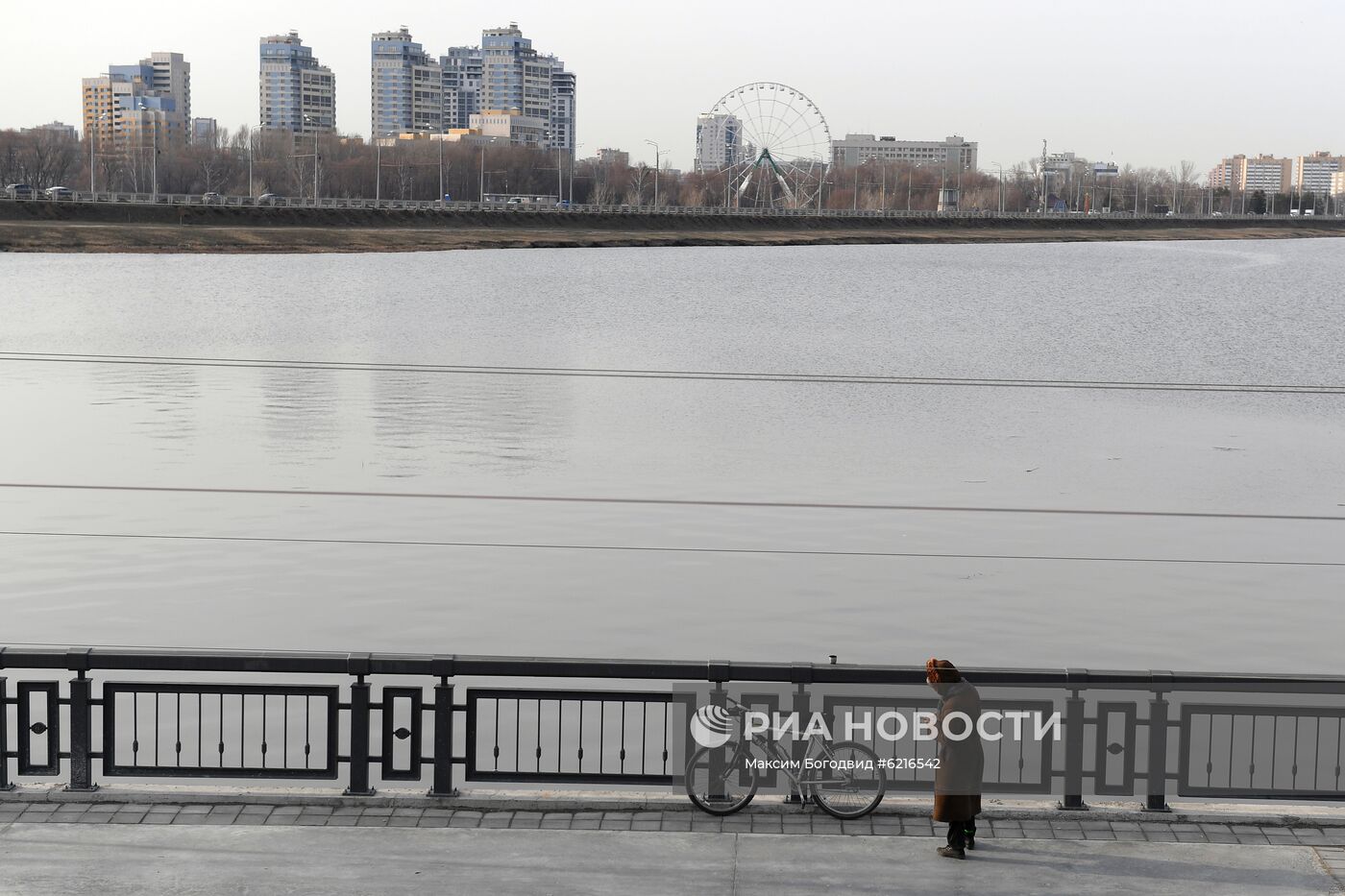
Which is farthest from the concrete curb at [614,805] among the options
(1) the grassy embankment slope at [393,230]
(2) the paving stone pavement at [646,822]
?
(1) the grassy embankment slope at [393,230]

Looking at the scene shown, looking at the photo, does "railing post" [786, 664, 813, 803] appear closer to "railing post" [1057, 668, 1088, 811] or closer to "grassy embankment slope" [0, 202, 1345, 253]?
"railing post" [1057, 668, 1088, 811]

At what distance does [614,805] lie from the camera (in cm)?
994

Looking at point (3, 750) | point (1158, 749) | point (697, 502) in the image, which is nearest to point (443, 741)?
point (3, 750)

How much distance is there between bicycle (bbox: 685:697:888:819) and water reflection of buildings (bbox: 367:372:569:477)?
2018 centimetres

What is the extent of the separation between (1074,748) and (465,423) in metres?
28.7

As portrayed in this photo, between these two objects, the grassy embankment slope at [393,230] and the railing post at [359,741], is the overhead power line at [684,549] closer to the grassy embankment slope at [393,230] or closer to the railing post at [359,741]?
the railing post at [359,741]

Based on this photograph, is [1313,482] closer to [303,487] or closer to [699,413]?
[699,413]

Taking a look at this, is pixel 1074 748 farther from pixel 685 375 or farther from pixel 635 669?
pixel 685 375

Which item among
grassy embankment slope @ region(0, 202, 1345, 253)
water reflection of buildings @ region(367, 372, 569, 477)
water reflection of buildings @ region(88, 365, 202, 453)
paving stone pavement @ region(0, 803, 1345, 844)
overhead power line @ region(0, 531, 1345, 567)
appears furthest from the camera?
grassy embankment slope @ region(0, 202, 1345, 253)

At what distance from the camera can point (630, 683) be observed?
15.5m

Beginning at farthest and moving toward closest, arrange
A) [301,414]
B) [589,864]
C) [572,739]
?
[301,414], [572,739], [589,864]

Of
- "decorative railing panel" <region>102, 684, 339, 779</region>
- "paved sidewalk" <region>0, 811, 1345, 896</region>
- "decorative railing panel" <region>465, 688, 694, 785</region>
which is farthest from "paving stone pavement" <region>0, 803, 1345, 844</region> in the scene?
"decorative railing panel" <region>102, 684, 339, 779</region>

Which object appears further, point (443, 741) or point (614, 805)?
point (443, 741)

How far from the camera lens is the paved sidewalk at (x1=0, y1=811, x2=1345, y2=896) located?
848 cm
